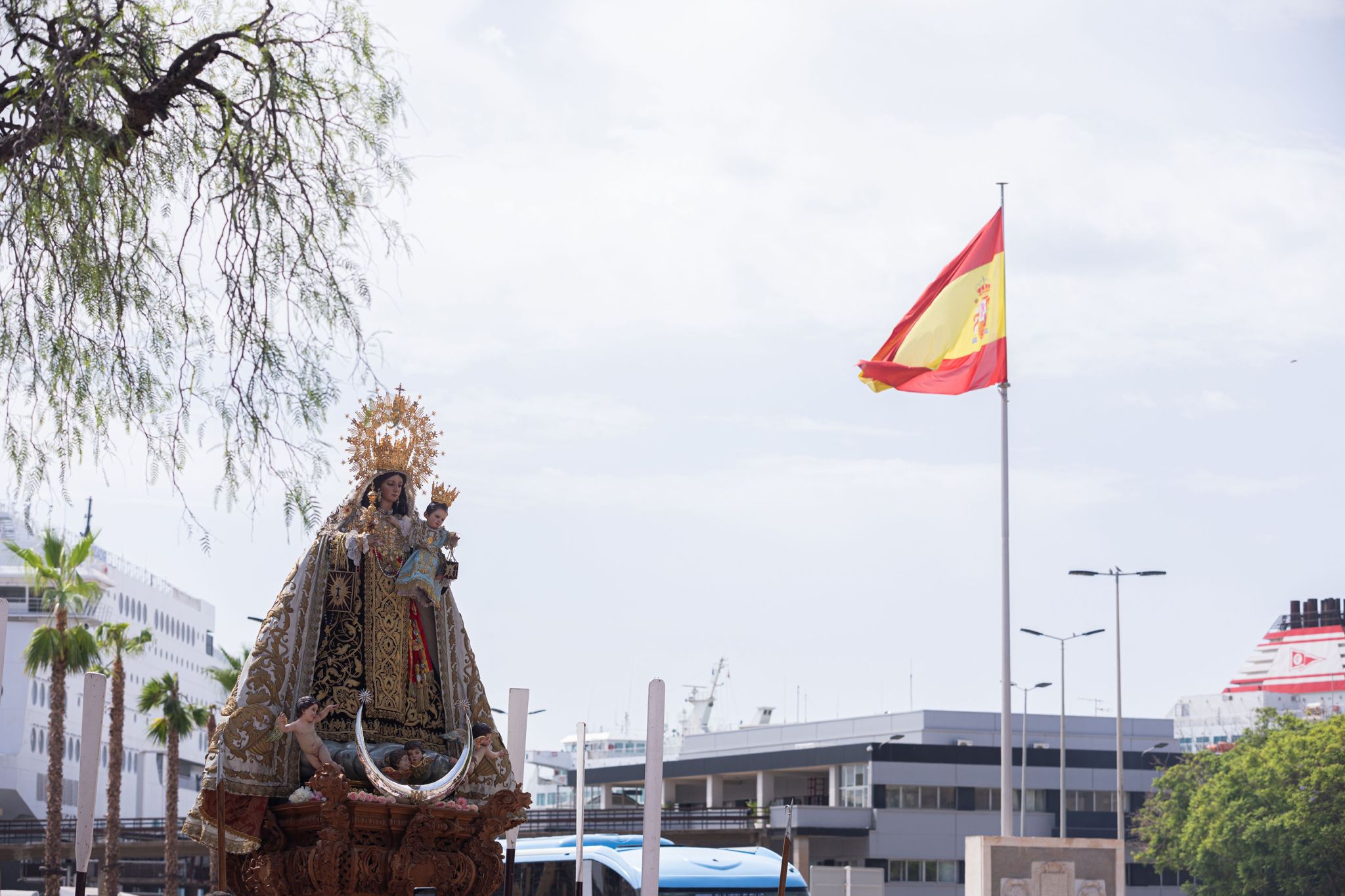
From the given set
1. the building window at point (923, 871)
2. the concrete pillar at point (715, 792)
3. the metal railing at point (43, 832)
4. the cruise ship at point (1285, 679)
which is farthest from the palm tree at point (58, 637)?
the cruise ship at point (1285, 679)

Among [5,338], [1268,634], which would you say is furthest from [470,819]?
[1268,634]

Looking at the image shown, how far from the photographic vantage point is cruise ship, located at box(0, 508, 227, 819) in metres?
83.2

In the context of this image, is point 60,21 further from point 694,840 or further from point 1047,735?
point 1047,735

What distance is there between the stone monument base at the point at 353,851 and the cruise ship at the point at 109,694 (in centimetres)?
5962

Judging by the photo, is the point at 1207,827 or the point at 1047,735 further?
the point at 1047,735

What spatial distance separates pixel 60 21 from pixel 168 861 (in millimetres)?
51024

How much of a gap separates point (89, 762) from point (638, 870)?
11.1m

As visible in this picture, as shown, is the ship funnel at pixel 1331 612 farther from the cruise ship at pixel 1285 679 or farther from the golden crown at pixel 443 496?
the golden crown at pixel 443 496

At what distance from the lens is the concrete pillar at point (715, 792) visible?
8375cm

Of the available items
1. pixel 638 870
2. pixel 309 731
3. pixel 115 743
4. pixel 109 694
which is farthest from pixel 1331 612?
pixel 309 731

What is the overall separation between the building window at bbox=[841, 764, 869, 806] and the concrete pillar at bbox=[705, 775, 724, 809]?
364 inches

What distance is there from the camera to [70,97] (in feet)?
30.3

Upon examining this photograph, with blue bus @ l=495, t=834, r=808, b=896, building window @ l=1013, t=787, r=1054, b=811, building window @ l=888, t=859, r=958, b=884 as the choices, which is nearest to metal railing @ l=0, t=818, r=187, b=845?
building window @ l=888, t=859, r=958, b=884

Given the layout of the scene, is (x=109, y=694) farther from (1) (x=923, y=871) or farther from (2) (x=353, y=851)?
(2) (x=353, y=851)
